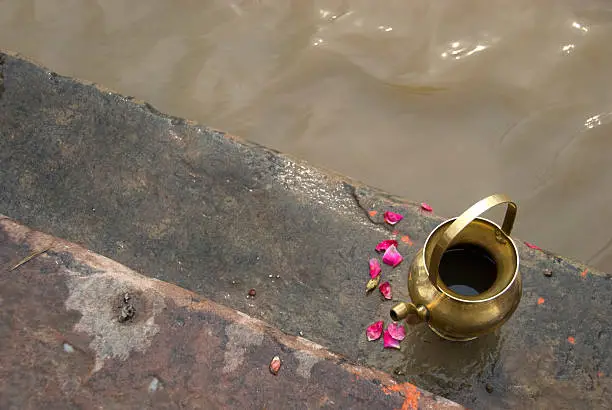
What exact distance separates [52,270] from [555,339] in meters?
1.85

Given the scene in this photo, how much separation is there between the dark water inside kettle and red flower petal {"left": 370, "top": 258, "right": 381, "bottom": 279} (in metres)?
0.31

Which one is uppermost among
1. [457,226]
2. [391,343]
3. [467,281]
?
[457,226]

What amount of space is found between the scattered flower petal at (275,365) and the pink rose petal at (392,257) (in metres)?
0.70

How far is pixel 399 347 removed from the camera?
222 cm

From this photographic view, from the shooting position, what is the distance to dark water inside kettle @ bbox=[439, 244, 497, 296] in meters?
2.08

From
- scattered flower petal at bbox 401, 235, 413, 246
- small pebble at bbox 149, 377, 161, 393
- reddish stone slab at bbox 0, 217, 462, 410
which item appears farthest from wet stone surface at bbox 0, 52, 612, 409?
small pebble at bbox 149, 377, 161, 393

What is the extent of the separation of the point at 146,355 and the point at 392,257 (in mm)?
1027

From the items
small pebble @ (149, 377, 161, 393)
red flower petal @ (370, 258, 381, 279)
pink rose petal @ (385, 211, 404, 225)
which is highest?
small pebble @ (149, 377, 161, 393)

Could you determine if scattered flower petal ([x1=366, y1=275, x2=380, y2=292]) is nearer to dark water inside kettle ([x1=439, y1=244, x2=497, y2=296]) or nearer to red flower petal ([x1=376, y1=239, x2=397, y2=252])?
red flower petal ([x1=376, y1=239, x2=397, y2=252])

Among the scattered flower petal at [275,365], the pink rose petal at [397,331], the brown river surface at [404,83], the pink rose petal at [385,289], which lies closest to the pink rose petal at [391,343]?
the pink rose petal at [397,331]

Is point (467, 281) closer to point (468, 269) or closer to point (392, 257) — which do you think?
point (468, 269)

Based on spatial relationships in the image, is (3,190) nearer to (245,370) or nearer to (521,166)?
(245,370)

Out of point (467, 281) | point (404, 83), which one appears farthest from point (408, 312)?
point (404, 83)

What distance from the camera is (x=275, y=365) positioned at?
6.05 ft
